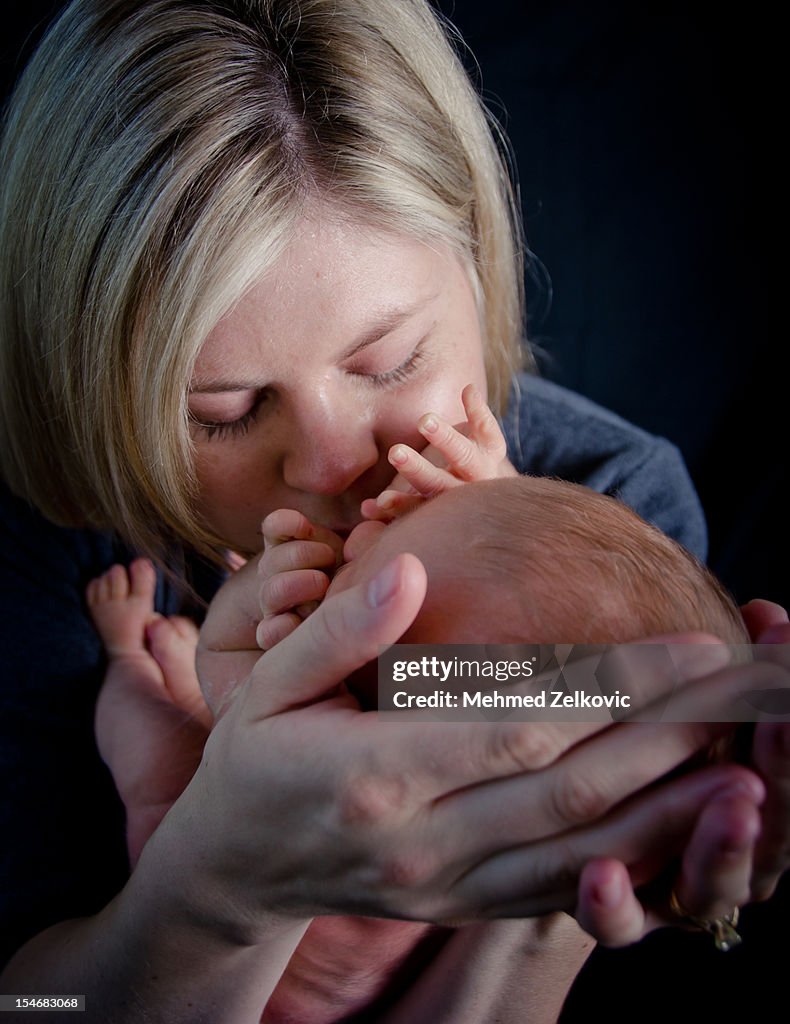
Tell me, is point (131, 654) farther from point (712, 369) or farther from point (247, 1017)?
point (712, 369)

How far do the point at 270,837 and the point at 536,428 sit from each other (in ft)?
2.90

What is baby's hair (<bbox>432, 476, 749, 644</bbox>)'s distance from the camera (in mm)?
614

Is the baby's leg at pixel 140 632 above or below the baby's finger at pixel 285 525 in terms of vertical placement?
below

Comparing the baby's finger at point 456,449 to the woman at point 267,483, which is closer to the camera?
the woman at point 267,483

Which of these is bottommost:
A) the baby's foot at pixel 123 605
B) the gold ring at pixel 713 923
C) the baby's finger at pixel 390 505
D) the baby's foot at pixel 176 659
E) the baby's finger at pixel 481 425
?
the baby's foot at pixel 176 659

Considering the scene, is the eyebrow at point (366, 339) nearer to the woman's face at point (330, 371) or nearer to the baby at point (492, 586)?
the woman's face at point (330, 371)

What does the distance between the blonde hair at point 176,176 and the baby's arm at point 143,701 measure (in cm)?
23

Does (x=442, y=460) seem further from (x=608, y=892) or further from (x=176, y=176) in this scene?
(x=608, y=892)

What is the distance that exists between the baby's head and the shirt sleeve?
54cm

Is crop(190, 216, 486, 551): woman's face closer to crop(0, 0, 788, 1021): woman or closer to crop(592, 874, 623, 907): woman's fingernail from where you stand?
crop(0, 0, 788, 1021): woman

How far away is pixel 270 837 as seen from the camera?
1.99 ft

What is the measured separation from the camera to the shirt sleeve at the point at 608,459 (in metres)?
1.26

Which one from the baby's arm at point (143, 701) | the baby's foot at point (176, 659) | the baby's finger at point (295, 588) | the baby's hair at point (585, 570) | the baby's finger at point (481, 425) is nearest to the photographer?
Answer: the baby's hair at point (585, 570)

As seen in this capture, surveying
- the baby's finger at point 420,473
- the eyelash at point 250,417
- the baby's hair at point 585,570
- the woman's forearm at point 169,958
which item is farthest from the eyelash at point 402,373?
the woman's forearm at point 169,958
